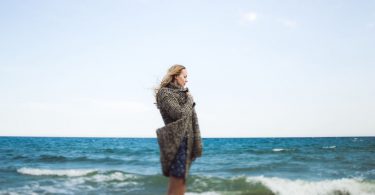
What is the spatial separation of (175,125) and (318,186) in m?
9.87

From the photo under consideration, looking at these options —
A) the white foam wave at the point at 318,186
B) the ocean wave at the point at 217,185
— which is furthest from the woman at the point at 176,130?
the white foam wave at the point at 318,186

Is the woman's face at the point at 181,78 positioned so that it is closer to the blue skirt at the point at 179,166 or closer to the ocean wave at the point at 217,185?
the blue skirt at the point at 179,166

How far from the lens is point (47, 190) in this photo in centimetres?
1064

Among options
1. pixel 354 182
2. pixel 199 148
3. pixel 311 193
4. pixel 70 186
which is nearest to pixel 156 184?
pixel 70 186

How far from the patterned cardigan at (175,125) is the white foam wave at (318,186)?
8.59 metres

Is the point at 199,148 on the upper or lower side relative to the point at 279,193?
upper

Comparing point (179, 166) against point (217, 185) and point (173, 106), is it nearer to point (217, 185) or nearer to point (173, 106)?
point (173, 106)

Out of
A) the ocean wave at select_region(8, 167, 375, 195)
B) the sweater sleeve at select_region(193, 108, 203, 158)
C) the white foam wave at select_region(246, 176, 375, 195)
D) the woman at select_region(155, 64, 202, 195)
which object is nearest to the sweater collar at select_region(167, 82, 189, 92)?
the woman at select_region(155, 64, 202, 195)

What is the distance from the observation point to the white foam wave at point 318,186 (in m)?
11.1

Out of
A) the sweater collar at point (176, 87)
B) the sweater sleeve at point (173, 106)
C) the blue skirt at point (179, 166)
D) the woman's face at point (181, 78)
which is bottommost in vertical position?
the blue skirt at point (179, 166)

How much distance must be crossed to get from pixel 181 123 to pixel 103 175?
1196 cm

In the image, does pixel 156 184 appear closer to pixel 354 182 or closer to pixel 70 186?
pixel 70 186

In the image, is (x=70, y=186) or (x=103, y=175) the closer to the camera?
(x=70, y=186)

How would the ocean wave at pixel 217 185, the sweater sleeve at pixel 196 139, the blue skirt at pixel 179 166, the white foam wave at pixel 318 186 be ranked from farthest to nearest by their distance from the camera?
the white foam wave at pixel 318 186 < the ocean wave at pixel 217 185 < the sweater sleeve at pixel 196 139 < the blue skirt at pixel 179 166
